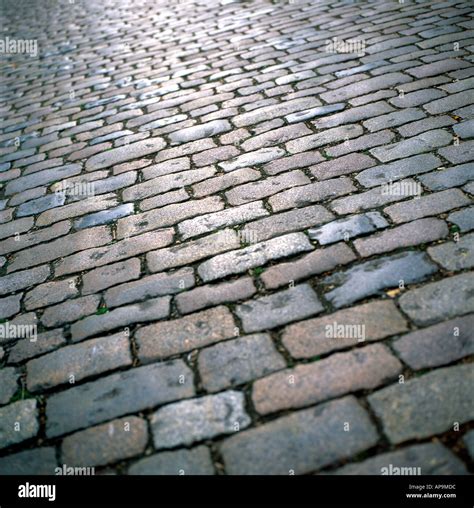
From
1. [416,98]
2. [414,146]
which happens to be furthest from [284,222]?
[416,98]

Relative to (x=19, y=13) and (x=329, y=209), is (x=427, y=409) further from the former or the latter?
(x=19, y=13)

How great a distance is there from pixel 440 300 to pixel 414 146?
1.37 m

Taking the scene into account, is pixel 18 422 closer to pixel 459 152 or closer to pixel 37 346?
pixel 37 346

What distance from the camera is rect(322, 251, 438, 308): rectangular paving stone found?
2039 mm

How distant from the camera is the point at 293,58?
14.9 feet

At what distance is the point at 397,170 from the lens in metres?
2.74

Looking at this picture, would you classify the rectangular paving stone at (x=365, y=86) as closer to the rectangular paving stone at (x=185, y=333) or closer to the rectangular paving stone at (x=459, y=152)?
the rectangular paving stone at (x=459, y=152)

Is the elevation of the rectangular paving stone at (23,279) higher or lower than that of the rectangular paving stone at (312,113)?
lower

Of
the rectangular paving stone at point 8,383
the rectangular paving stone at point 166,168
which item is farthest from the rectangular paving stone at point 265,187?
the rectangular paving stone at point 8,383

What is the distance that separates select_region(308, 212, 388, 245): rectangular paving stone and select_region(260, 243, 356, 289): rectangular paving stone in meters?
0.07

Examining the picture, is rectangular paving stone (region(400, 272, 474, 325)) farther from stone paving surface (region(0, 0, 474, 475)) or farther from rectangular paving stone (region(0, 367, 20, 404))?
rectangular paving stone (region(0, 367, 20, 404))

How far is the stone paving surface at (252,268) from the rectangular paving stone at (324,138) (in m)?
0.02

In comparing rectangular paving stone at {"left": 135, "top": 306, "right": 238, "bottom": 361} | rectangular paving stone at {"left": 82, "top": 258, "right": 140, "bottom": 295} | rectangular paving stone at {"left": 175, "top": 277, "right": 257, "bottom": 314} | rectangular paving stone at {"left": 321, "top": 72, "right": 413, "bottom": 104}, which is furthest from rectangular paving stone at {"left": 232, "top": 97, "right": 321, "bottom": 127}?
rectangular paving stone at {"left": 135, "top": 306, "right": 238, "bottom": 361}

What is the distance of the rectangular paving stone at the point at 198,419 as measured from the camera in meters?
1.65
